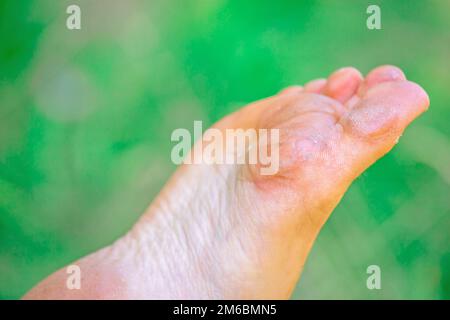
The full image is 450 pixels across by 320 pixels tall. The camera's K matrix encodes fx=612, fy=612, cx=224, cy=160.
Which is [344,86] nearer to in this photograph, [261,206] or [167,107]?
[261,206]

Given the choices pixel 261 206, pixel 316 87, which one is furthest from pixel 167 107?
pixel 261 206

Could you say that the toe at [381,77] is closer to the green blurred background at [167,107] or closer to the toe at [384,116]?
the toe at [384,116]

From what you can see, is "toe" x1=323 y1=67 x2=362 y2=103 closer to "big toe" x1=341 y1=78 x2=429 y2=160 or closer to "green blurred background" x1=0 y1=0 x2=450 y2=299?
"big toe" x1=341 y1=78 x2=429 y2=160

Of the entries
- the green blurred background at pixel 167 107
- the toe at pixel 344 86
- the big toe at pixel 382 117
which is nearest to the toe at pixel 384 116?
the big toe at pixel 382 117

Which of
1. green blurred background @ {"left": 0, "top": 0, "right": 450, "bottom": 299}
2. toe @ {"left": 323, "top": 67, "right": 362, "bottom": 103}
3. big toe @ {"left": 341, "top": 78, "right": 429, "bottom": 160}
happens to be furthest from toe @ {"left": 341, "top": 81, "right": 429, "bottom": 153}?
green blurred background @ {"left": 0, "top": 0, "right": 450, "bottom": 299}

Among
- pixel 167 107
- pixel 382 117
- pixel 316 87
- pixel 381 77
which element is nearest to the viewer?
pixel 382 117

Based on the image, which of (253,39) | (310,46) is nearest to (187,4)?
(253,39)
